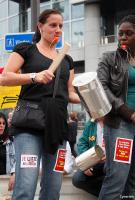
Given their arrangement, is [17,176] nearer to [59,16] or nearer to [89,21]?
[59,16]

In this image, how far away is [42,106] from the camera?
3.32 meters

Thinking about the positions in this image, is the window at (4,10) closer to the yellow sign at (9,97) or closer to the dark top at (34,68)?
the yellow sign at (9,97)

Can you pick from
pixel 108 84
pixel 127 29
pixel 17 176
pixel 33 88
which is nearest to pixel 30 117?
pixel 33 88

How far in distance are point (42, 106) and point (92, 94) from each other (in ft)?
1.31

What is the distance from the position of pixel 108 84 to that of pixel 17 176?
0.95m

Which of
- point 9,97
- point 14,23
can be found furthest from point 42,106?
point 14,23

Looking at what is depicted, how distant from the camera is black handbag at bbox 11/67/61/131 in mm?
3264

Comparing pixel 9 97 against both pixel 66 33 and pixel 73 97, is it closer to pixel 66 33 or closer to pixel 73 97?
pixel 73 97

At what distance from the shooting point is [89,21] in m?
26.2

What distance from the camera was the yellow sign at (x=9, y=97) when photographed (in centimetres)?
745

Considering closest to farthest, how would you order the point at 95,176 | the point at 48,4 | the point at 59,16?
the point at 59,16 < the point at 95,176 < the point at 48,4

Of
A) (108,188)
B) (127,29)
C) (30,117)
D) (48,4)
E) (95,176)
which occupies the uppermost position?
(48,4)

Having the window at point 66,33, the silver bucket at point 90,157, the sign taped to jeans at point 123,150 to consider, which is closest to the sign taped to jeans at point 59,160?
the silver bucket at point 90,157

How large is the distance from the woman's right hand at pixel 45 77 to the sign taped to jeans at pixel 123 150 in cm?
71
